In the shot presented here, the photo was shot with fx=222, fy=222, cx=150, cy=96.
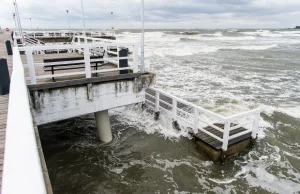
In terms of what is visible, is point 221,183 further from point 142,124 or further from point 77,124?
point 77,124

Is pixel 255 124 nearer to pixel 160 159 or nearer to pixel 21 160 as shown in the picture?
pixel 160 159

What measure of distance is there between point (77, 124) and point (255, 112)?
731cm

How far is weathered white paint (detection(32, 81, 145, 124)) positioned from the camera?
6.67 meters

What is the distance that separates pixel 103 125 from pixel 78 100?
1.58 m

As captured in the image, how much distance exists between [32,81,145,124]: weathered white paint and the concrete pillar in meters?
0.66

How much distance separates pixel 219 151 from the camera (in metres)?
6.99

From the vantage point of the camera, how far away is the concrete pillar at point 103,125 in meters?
8.29

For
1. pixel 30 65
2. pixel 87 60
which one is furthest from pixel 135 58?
pixel 30 65

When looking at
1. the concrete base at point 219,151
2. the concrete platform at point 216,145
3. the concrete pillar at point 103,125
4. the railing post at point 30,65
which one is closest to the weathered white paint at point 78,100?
the railing post at point 30,65

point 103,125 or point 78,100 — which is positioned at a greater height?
point 78,100

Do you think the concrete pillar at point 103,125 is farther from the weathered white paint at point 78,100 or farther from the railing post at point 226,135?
the railing post at point 226,135

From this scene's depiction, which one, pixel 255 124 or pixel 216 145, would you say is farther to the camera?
pixel 255 124

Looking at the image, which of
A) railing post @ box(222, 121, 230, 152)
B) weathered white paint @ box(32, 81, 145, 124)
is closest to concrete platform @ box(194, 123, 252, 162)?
railing post @ box(222, 121, 230, 152)

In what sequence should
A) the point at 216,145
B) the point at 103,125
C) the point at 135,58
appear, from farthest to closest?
1. the point at 103,125
2. the point at 135,58
3. the point at 216,145
